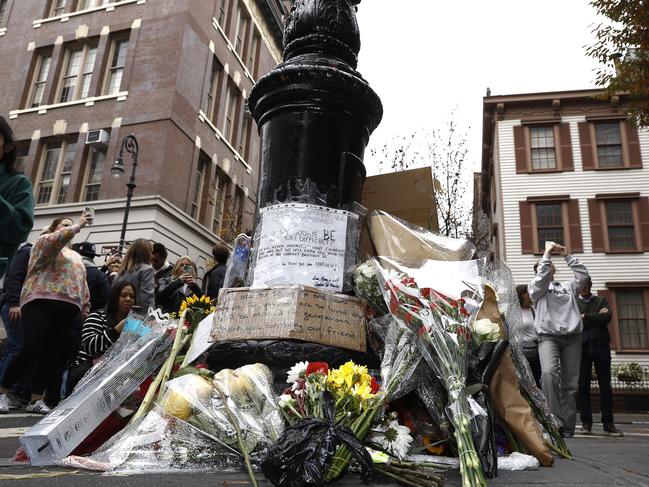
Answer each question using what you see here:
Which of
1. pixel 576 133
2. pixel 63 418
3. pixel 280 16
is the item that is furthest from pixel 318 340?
pixel 280 16

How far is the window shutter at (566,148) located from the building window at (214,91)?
1465 cm

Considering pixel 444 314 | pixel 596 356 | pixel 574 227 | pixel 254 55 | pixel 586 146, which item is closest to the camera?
pixel 444 314

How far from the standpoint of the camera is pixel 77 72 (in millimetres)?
20281

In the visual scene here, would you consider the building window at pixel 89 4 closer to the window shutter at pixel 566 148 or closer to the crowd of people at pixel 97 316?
the crowd of people at pixel 97 316

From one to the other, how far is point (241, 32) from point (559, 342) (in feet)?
73.5

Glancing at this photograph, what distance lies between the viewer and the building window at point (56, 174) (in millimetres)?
19047

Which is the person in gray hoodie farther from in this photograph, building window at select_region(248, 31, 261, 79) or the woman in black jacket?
building window at select_region(248, 31, 261, 79)

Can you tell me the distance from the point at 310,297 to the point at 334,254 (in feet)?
1.33

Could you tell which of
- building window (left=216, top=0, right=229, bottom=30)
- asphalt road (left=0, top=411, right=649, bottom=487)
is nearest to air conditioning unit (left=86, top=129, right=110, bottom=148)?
building window (left=216, top=0, right=229, bottom=30)

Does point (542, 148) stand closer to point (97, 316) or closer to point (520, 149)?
point (520, 149)

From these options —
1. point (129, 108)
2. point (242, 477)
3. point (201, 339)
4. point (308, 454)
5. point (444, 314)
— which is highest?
point (129, 108)

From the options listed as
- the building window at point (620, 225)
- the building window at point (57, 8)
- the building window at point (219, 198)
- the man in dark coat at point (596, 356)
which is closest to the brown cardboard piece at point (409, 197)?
the man in dark coat at point (596, 356)

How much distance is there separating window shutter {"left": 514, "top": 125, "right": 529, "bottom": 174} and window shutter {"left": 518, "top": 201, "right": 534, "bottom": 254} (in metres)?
1.54

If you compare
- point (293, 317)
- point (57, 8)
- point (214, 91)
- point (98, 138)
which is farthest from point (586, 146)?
A: point (293, 317)
